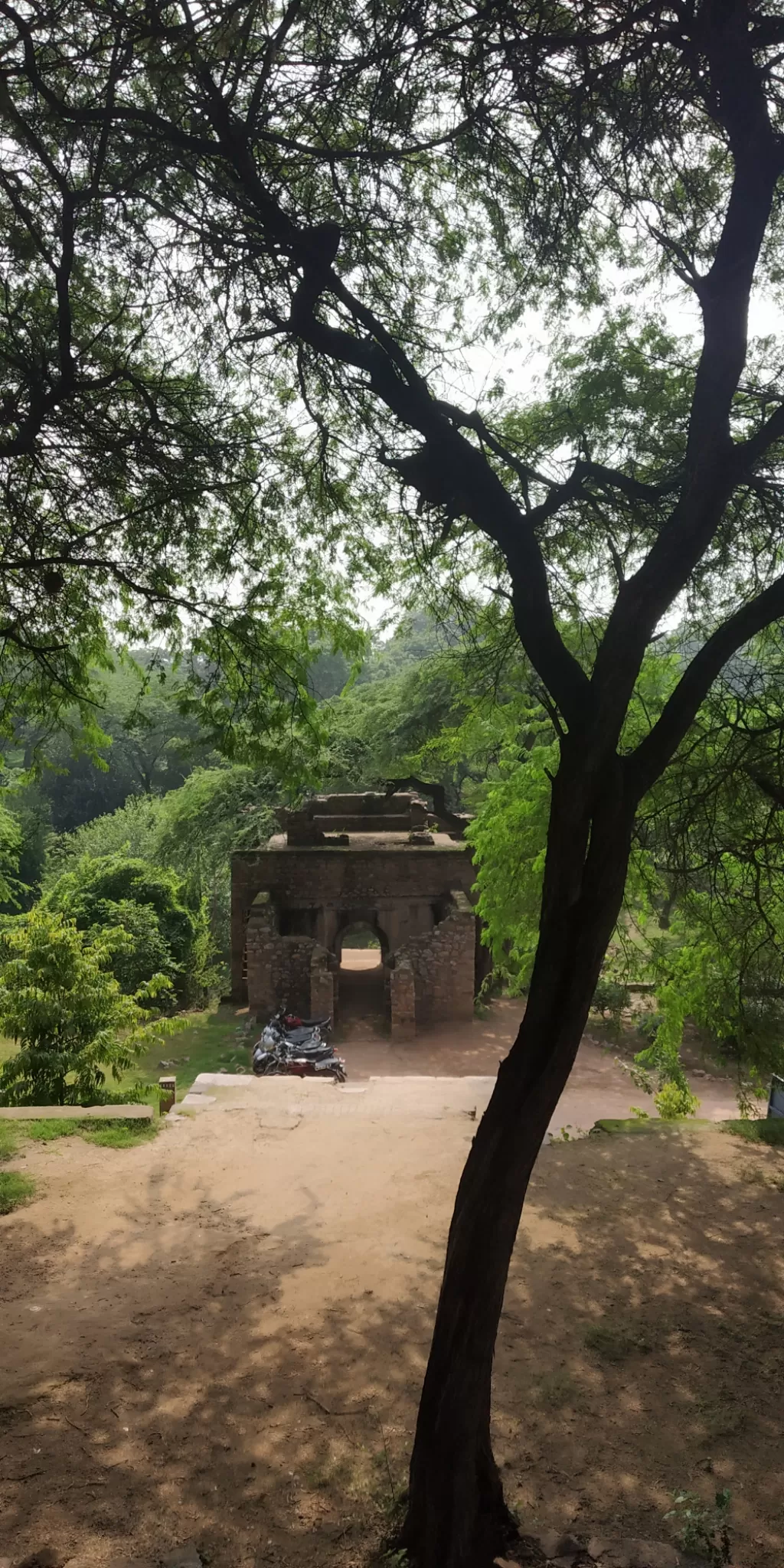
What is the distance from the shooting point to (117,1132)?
8.18m

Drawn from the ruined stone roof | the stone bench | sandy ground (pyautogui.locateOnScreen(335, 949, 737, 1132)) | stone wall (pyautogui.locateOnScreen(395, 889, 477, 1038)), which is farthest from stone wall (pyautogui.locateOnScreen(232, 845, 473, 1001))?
the stone bench

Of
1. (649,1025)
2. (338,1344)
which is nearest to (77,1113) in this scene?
(338,1344)

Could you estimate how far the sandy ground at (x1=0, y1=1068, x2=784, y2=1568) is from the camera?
12.2ft

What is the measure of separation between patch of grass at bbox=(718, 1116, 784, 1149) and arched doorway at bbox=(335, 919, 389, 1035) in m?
9.12

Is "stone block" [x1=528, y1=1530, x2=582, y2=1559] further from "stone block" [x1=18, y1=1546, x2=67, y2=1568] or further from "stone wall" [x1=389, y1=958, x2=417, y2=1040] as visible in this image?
"stone wall" [x1=389, y1=958, x2=417, y2=1040]

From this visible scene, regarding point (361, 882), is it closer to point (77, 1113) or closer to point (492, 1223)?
point (77, 1113)

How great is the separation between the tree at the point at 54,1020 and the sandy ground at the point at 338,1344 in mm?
1395

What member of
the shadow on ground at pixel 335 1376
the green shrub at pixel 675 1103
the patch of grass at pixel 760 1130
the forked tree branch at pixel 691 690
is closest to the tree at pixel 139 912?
the green shrub at pixel 675 1103

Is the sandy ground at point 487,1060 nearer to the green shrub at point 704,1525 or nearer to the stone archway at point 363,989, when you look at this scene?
the stone archway at point 363,989

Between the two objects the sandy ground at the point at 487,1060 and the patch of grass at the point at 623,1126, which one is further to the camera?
the sandy ground at the point at 487,1060

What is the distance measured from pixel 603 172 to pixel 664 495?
1.62m

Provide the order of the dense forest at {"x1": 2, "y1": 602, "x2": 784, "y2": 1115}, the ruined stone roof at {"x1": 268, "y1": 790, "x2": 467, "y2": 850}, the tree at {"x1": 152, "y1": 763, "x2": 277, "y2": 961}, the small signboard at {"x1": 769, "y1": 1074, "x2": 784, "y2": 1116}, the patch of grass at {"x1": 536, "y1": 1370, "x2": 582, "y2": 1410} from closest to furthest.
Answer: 1. the patch of grass at {"x1": 536, "y1": 1370, "x2": 582, "y2": 1410}
2. the dense forest at {"x1": 2, "y1": 602, "x2": 784, "y2": 1115}
3. the small signboard at {"x1": 769, "y1": 1074, "x2": 784, "y2": 1116}
4. the ruined stone roof at {"x1": 268, "y1": 790, "x2": 467, "y2": 850}
5. the tree at {"x1": 152, "y1": 763, "x2": 277, "y2": 961}

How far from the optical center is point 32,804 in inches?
1460

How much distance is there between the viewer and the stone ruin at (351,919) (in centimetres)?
1727
